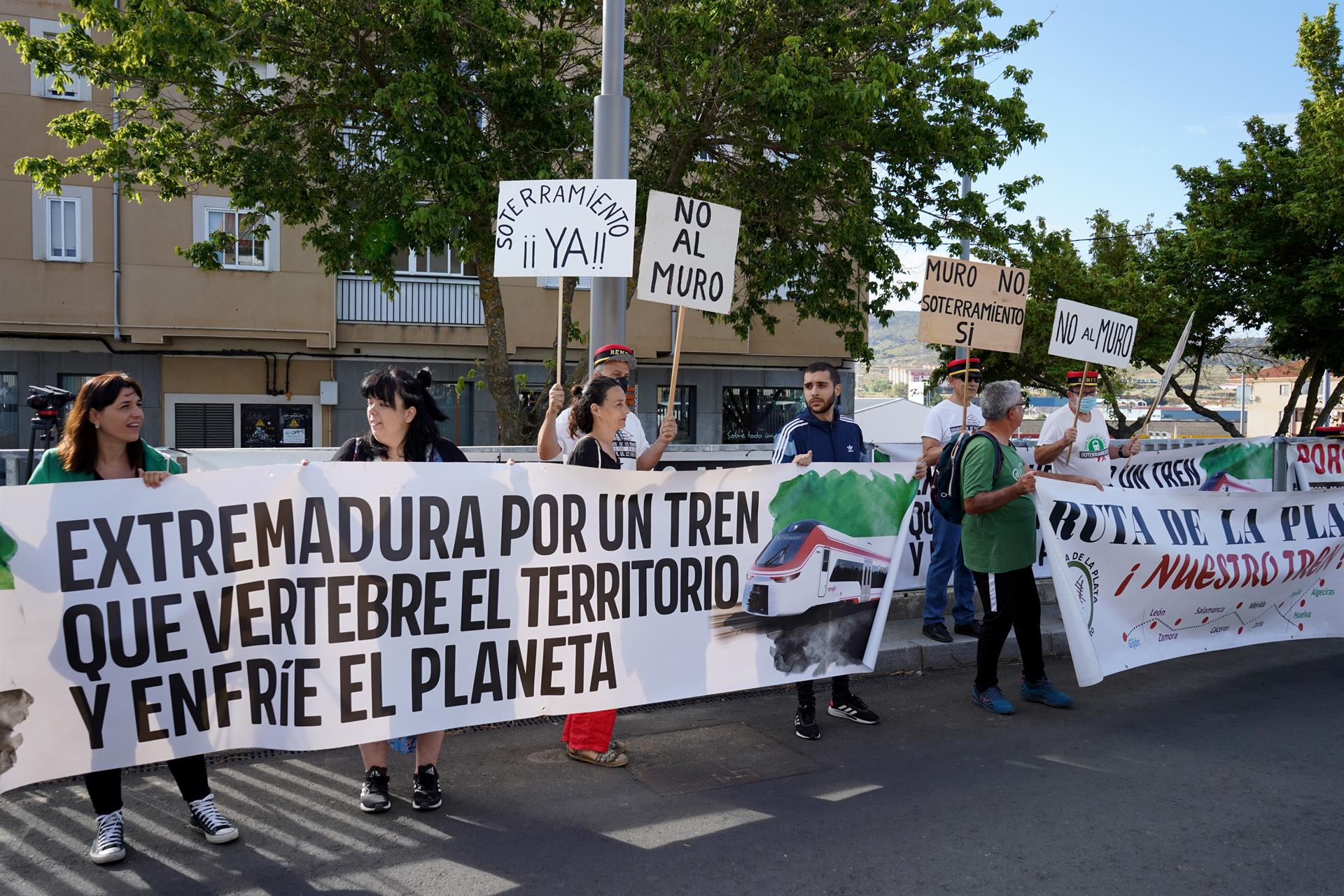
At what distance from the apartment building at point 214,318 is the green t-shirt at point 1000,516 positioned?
1393 cm

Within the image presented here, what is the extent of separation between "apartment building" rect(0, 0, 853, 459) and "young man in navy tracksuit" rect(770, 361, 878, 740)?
13.6 metres

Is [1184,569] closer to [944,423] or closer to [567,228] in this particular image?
[944,423]

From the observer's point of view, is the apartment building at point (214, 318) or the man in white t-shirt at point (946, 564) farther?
the apartment building at point (214, 318)

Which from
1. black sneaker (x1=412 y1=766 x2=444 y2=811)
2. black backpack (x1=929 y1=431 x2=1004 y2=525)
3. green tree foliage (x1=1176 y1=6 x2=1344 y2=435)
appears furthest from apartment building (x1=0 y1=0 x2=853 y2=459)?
black sneaker (x1=412 y1=766 x2=444 y2=811)

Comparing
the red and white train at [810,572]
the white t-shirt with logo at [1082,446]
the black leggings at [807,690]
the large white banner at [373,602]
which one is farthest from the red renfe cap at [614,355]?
the white t-shirt with logo at [1082,446]

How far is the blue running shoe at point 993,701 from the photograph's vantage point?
599 centimetres

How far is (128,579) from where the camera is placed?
382 cm

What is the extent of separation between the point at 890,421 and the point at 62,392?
28.7m

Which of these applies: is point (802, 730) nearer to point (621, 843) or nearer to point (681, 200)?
point (621, 843)

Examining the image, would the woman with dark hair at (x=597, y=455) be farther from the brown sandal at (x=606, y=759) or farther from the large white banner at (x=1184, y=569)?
the large white banner at (x=1184, y=569)

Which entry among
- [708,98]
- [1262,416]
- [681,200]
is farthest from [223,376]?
[1262,416]

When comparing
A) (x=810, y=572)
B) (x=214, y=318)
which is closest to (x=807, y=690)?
(x=810, y=572)

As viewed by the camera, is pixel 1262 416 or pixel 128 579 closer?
pixel 128 579

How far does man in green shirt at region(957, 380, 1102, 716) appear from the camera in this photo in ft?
19.2
